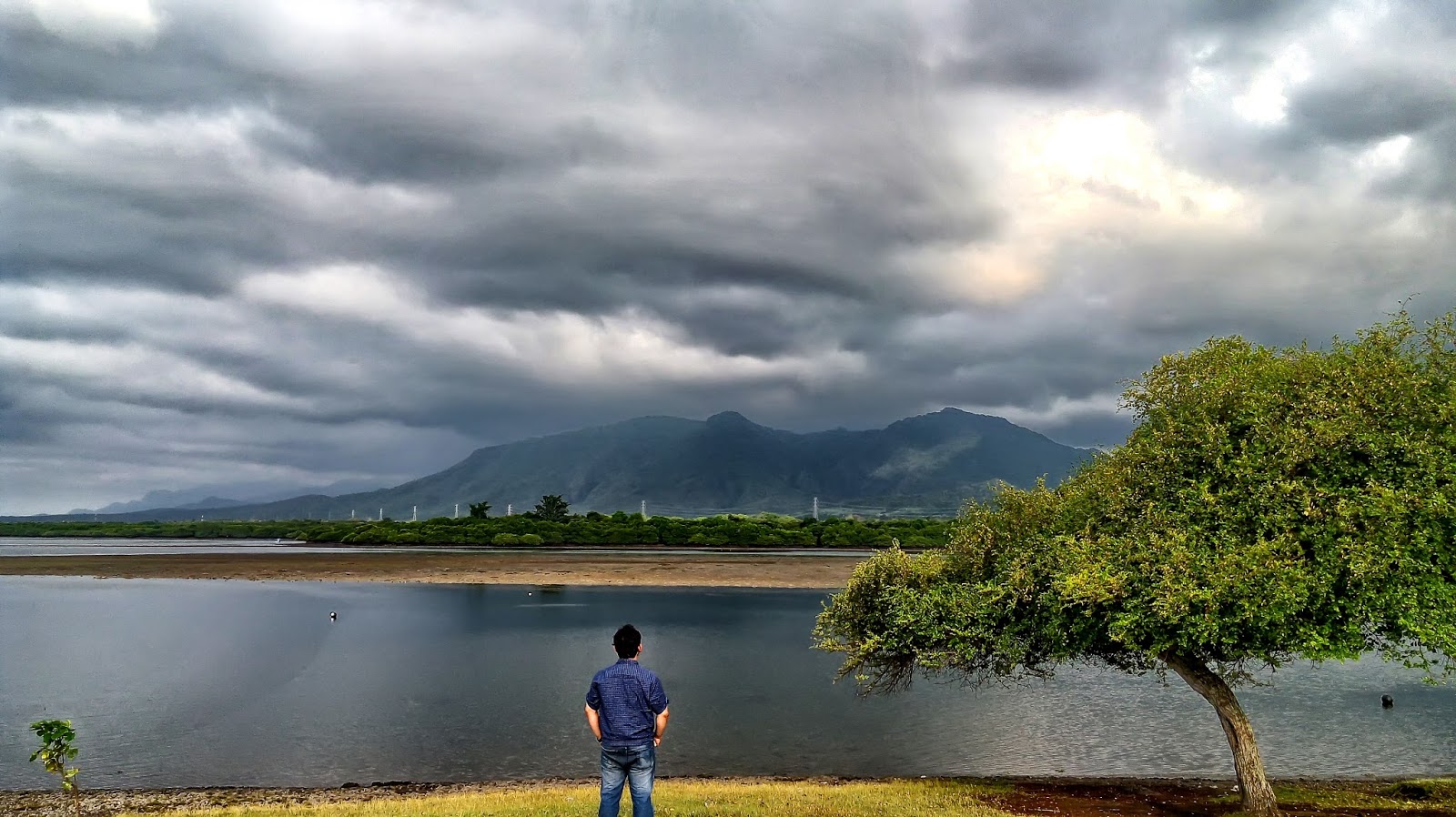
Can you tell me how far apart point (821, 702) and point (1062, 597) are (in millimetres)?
31981

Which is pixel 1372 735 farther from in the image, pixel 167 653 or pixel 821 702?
pixel 167 653

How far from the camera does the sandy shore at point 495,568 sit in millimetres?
137500

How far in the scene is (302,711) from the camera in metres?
51.7

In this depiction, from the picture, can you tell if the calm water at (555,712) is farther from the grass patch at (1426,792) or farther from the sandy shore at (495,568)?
the sandy shore at (495,568)

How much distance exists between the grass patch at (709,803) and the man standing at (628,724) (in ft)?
30.3

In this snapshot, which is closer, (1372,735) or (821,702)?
(1372,735)

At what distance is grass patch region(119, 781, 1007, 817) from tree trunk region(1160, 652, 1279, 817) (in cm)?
771

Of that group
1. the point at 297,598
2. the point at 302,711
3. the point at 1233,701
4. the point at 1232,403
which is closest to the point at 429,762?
the point at 302,711

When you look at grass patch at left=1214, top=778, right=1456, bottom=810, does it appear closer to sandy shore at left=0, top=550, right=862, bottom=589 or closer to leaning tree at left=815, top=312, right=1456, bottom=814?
leaning tree at left=815, top=312, right=1456, bottom=814

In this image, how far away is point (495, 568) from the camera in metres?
149

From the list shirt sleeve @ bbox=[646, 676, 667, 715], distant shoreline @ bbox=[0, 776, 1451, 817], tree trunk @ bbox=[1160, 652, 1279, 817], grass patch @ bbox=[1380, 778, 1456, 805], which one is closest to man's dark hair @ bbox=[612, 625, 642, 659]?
shirt sleeve @ bbox=[646, 676, 667, 715]

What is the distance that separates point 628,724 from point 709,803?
12546 mm

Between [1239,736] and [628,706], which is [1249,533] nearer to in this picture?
[1239,736]

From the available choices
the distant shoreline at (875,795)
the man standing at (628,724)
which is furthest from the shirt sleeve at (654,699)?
the distant shoreline at (875,795)
